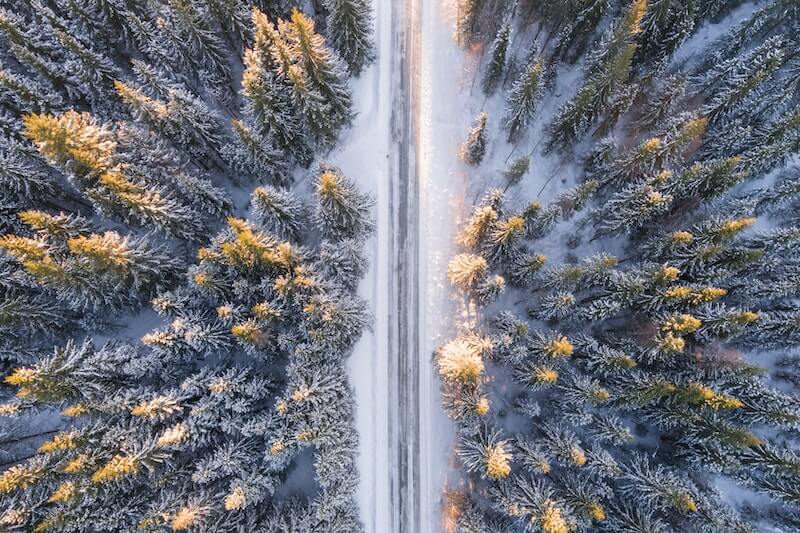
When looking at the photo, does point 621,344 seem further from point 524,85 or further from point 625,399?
point 524,85

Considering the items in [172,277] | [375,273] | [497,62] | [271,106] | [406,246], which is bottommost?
[172,277]

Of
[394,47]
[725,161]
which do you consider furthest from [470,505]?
[394,47]

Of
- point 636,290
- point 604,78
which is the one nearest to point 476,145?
point 604,78

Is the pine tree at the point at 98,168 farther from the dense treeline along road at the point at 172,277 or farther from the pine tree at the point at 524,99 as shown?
the pine tree at the point at 524,99

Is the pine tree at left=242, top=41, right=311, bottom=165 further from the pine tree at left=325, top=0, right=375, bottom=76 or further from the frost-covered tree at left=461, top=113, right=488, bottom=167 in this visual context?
the frost-covered tree at left=461, top=113, right=488, bottom=167

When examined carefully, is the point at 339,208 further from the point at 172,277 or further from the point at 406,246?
the point at 172,277

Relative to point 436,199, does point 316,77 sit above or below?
above
